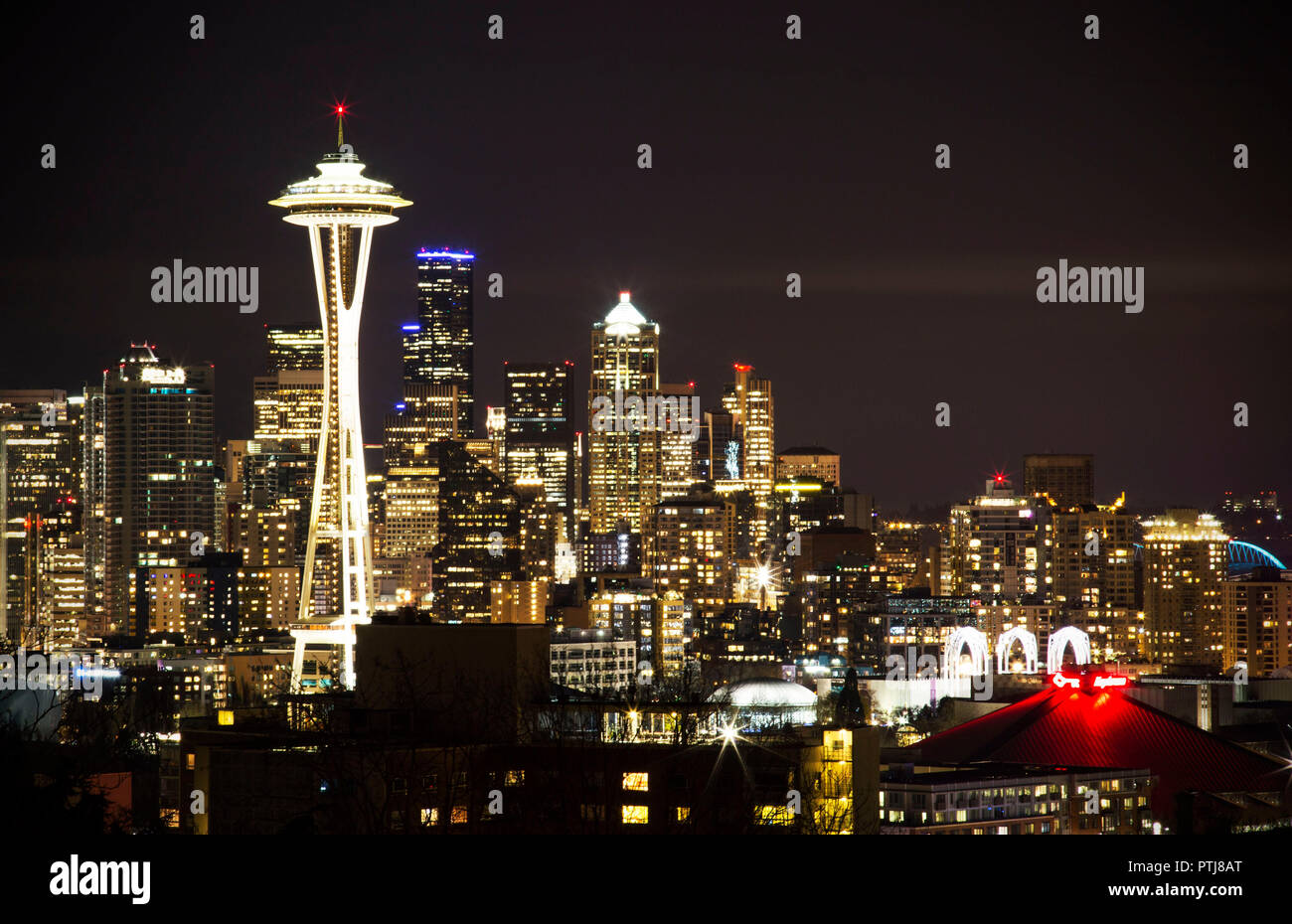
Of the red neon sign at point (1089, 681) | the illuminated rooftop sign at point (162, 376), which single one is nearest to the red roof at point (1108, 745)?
the red neon sign at point (1089, 681)

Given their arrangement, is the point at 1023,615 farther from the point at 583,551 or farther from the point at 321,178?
the point at 321,178

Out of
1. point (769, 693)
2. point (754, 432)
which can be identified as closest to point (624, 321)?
point (754, 432)

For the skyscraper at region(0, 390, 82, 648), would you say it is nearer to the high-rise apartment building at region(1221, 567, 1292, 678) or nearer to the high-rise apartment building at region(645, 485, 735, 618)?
the high-rise apartment building at region(645, 485, 735, 618)

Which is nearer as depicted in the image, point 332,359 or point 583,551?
point 332,359

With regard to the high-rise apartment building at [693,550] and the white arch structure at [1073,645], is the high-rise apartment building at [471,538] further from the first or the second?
the white arch structure at [1073,645]

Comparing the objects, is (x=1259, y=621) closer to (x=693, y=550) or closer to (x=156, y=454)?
(x=693, y=550)
